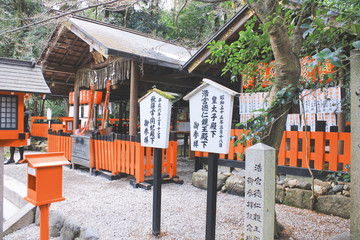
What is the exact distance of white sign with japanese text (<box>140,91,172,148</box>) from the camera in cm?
414

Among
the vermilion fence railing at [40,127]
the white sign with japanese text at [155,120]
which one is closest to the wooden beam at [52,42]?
the white sign with japanese text at [155,120]

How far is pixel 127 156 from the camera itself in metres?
6.89

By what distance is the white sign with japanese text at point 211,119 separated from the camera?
3227 mm

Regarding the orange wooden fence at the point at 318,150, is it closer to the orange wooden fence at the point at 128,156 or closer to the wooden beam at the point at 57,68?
the orange wooden fence at the point at 128,156

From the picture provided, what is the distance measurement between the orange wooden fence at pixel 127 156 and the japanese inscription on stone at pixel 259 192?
4016 millimetres

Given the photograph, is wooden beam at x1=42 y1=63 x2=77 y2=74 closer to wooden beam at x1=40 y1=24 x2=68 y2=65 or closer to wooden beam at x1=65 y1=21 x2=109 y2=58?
wooden beam at x1=40 y1=24 x2=68 y2=65

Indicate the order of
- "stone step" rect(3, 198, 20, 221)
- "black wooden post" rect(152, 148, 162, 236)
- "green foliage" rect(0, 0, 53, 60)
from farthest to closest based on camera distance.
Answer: "green foliage" rect(0, 0, 53, 60), "stone step" rect(3, 198, 20, 221), "black wooden post" rect(152, 148, 162, 236)

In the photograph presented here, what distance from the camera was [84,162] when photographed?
840 centimetres

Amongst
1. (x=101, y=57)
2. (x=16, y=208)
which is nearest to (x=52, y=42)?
(x=101, y=57)

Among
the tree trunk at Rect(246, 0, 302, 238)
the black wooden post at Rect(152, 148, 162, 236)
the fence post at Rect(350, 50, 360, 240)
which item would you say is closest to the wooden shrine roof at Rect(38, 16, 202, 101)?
the black wooden post at Rect(152, 148, 162, 236)

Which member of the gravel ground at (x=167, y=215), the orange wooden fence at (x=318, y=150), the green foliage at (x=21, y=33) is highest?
the green foliage at (x=21, y=33)

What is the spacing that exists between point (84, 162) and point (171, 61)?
14.2ft

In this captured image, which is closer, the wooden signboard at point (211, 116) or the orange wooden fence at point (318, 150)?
the wooden signboard at point (211, 116)

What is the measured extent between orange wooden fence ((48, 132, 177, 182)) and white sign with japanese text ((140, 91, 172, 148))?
1.70 metres
